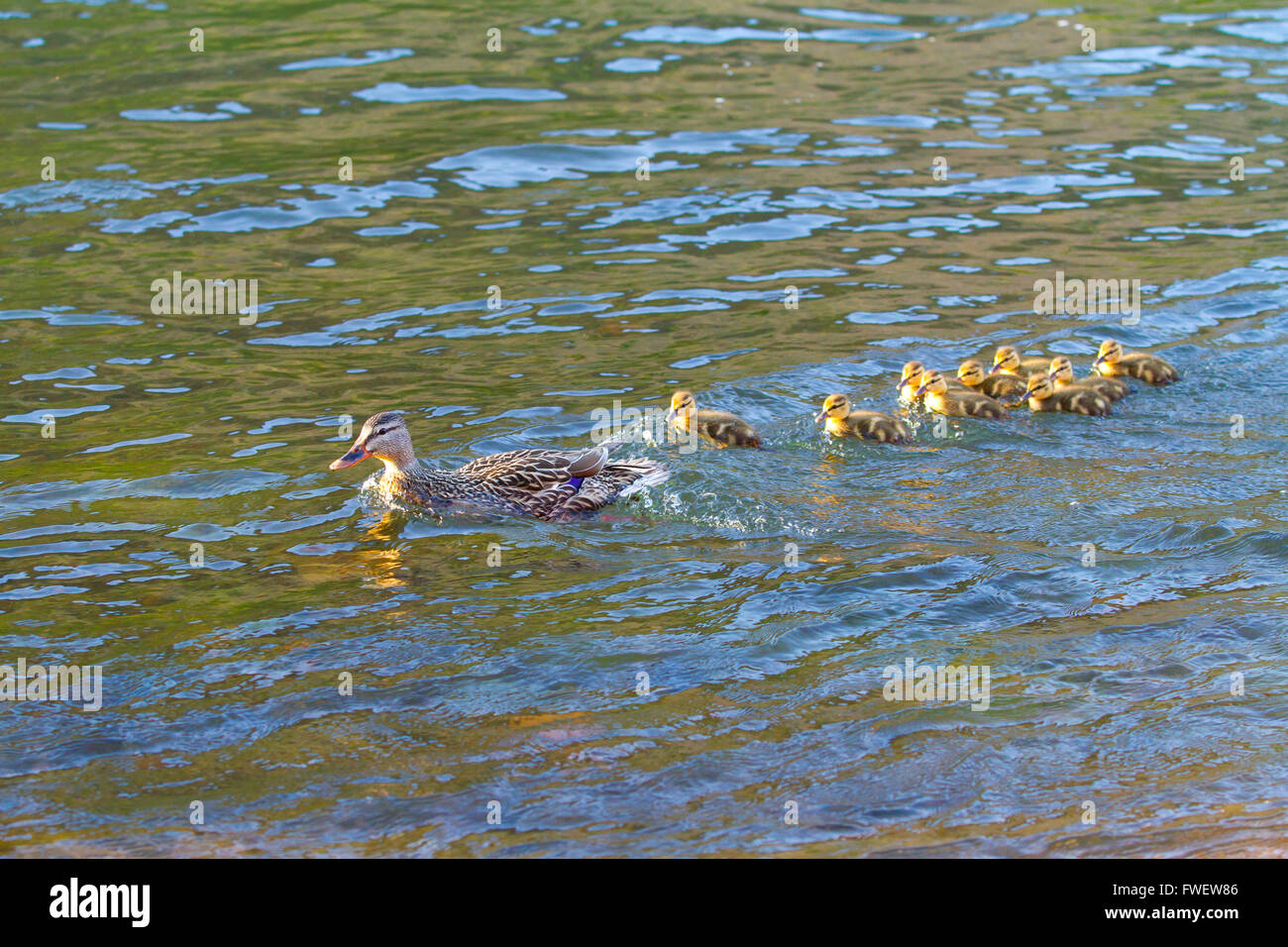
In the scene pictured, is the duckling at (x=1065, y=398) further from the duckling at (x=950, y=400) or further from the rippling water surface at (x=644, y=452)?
the duckling at (x=950, y=400)

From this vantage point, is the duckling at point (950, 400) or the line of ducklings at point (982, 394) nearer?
the line of ducklings at point (982, 394)

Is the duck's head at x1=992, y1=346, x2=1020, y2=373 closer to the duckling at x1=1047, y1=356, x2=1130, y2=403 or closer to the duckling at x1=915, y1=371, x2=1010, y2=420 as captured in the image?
the duckling at x1=1047, y1=356, x2=1130, y2=403

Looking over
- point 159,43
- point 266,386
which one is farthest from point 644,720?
point 159,43

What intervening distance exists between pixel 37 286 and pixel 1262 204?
43.9ft

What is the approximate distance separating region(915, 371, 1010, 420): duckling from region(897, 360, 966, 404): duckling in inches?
2.4

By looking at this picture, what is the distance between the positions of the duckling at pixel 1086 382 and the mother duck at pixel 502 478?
351cm

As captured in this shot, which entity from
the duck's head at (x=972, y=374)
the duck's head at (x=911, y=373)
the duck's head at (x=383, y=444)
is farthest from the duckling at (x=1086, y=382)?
the duck's head at (x=383, y=444)

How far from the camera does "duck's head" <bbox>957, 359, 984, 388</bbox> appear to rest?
10.9 metres

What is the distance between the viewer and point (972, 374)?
35.8 feet

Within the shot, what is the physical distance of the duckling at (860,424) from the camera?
32.9 ft

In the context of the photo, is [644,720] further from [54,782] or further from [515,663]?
[54,782]

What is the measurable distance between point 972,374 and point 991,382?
16 cm

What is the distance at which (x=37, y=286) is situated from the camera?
13.2 meters
